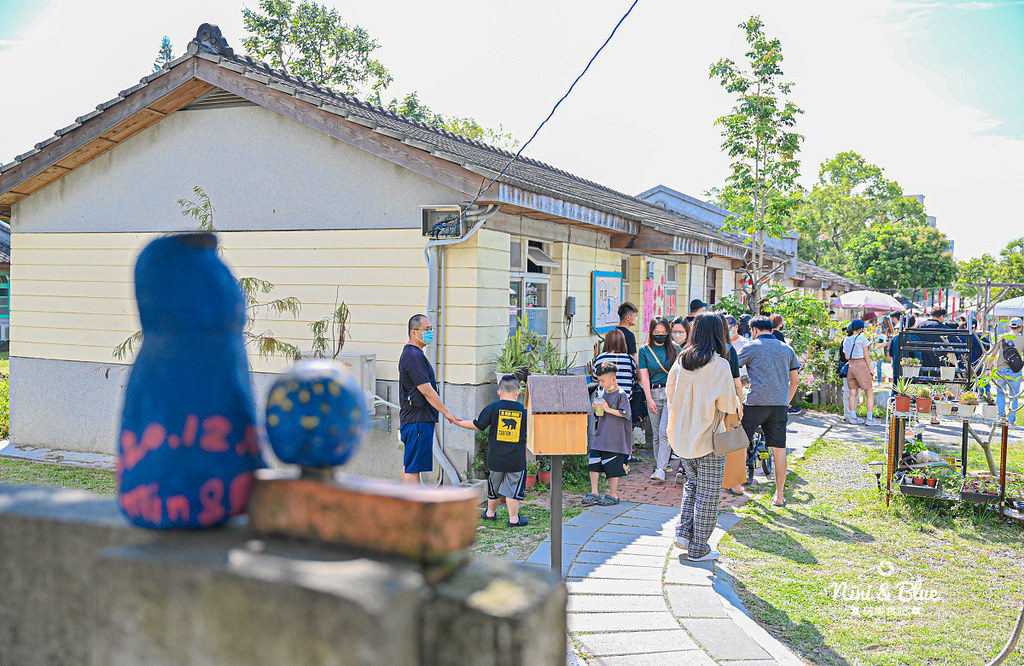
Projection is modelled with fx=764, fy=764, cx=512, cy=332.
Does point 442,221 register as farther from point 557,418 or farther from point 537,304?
point 557,418

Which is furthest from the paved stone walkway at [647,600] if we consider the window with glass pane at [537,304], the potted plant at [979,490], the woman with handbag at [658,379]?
the window with glass pane at [537,304]

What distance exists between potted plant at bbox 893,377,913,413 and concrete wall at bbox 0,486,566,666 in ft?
23.9

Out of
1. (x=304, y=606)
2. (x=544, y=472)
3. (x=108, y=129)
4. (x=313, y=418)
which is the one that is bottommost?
(x=544, y=472)

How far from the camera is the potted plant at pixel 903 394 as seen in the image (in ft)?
24.9

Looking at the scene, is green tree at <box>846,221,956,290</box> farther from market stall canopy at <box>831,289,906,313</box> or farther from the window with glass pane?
the window with glass pane

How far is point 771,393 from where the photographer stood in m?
7.49

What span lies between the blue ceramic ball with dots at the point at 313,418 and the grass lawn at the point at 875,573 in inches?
152

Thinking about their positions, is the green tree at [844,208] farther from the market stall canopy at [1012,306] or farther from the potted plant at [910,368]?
the potted plant at [910,368]

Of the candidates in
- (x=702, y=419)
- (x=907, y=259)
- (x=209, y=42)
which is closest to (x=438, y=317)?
(x=702, y=419)

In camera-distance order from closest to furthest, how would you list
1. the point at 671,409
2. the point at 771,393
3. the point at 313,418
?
the point at 313,418
the point at 671,409
the point at 771,393

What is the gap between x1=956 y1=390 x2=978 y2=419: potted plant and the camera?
7.19 m

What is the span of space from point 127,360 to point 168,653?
30.7 feet

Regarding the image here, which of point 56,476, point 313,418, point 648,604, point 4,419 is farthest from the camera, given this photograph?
point 4,419

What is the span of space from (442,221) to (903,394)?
500 centimetres
